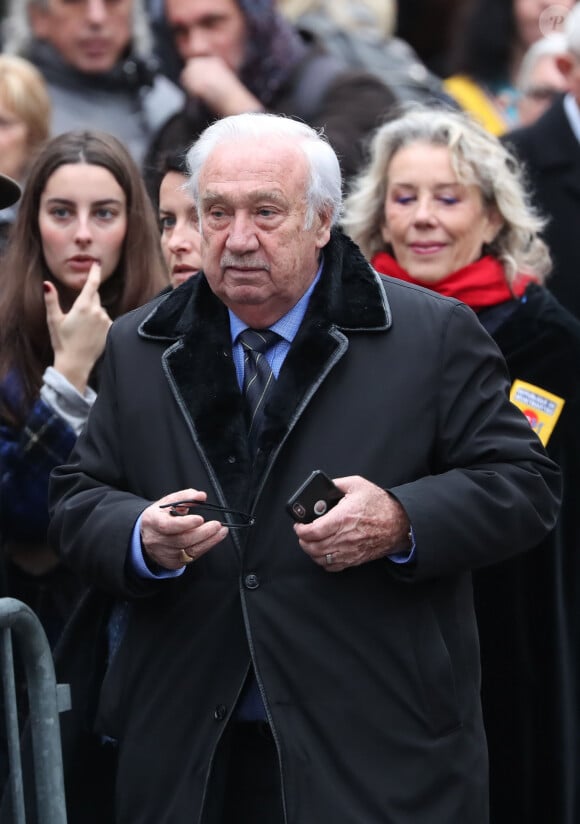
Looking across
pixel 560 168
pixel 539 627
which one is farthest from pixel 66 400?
pixel 560 168

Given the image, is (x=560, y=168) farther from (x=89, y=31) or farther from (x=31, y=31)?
(x=31, y=31)

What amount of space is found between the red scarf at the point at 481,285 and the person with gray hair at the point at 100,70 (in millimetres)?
2213

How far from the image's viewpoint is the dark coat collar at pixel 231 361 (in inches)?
144

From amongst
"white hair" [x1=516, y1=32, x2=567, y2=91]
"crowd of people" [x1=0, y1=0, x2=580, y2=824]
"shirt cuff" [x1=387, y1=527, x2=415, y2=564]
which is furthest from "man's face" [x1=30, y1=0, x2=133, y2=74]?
"shirt cuff" [x1=387, y1=527, x2=415, y2=564]

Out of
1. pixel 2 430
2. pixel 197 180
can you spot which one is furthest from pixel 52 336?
pixel 197 180

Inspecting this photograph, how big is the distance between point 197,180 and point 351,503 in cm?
89

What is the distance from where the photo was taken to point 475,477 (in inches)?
142

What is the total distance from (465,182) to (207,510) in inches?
66.9

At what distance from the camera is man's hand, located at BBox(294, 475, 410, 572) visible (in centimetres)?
339

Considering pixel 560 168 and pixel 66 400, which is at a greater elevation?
pixel 560 168

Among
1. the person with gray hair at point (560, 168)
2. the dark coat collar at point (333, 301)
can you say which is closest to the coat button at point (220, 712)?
the dark coat collar at point (333, 301)

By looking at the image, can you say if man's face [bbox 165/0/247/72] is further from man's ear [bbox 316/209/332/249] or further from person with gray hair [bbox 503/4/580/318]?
man's ear [bbox 316/209/332/249]

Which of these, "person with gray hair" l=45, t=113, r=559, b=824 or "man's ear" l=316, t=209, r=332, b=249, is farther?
"man's ear" l=316, t=209, r=332, b=249

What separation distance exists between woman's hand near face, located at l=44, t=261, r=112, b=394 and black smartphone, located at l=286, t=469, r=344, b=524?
4.32 ft
